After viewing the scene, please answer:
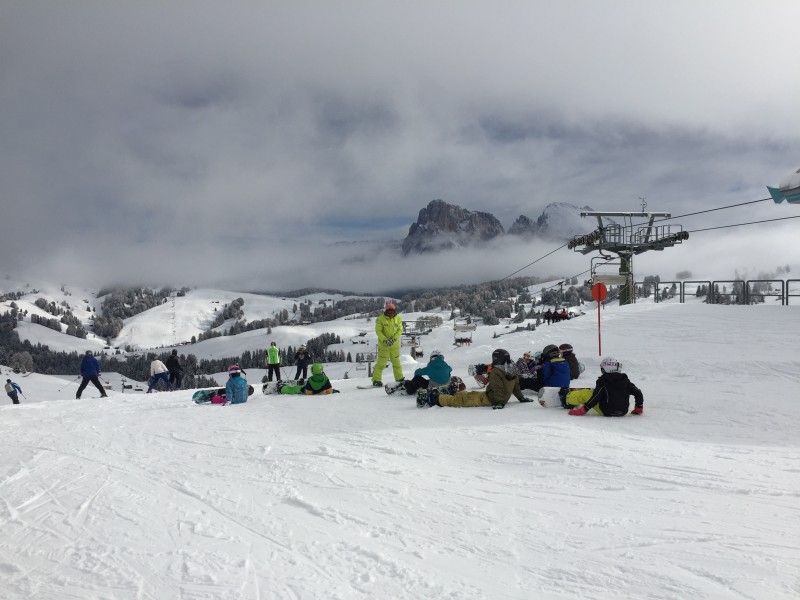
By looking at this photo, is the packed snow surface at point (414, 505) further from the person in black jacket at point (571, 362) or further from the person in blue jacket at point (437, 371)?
the person in black jacket at point (571, 362)

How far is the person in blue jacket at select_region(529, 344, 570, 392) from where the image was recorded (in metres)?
10.5

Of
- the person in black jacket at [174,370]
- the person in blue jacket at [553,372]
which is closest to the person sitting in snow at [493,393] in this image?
the person in blue jacket at [553,372]

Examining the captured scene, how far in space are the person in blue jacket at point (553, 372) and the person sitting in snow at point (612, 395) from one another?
5.69 ft

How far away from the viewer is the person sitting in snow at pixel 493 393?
9.70 metres

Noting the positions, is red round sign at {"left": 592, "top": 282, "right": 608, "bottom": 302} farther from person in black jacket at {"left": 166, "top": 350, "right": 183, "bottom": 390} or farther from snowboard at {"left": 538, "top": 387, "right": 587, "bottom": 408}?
person in black jacket at {"left": 166, "top": 350, "right": 183, "bottom": 390}

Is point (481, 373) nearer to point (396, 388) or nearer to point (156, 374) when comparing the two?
point (396, 388)

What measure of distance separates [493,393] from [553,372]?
165 cm

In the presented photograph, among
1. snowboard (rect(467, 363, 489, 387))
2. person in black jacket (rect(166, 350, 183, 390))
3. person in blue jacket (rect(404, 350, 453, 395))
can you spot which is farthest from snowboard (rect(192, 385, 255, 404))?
person in black jacket (rect(166, 350, 183, 390))

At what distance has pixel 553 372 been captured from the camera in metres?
10.5

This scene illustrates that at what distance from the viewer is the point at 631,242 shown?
102ft

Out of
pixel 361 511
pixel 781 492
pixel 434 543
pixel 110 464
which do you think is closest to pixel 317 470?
pixel 361 511

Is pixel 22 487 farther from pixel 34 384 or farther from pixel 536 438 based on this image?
pixel 34 384

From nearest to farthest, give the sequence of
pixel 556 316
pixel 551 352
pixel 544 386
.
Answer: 1. pixel 544 386
2. pixel 551 352
3. pixel 556 316

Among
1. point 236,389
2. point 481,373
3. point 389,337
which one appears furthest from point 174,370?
point 481,373
